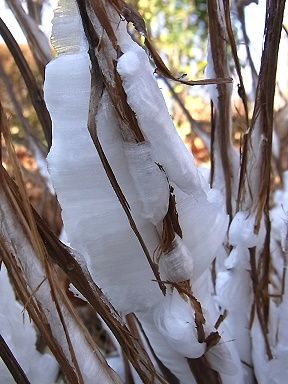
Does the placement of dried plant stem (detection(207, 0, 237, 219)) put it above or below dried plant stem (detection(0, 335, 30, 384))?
above

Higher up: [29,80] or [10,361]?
[29,80]

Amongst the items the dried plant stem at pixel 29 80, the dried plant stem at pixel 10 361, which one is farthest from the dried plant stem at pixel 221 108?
the dried plant stem at pixel 10 361

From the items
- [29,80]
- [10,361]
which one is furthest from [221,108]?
[10,361]

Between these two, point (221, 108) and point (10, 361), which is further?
point (221, 108)

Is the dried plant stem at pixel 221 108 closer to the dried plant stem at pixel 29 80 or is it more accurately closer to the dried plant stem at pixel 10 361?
the dried plant stem at pixel 29 80

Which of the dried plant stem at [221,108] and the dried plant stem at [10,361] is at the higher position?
the dried plant stem at [221,108]

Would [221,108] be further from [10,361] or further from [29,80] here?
[10,361]

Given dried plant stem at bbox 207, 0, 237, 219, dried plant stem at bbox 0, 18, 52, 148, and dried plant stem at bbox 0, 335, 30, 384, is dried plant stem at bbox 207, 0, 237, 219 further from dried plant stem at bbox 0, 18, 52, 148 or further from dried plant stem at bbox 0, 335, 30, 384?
dried plant stem at bbox 0, 335, 30, 384

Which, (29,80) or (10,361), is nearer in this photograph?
(10,361)

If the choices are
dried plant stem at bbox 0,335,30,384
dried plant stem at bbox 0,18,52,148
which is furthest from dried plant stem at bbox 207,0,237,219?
dried plant stem at bbox 0,335,30,384

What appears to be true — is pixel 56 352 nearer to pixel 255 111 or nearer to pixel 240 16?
pixel 255 111

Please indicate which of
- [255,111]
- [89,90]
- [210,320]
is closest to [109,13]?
[89,90]
